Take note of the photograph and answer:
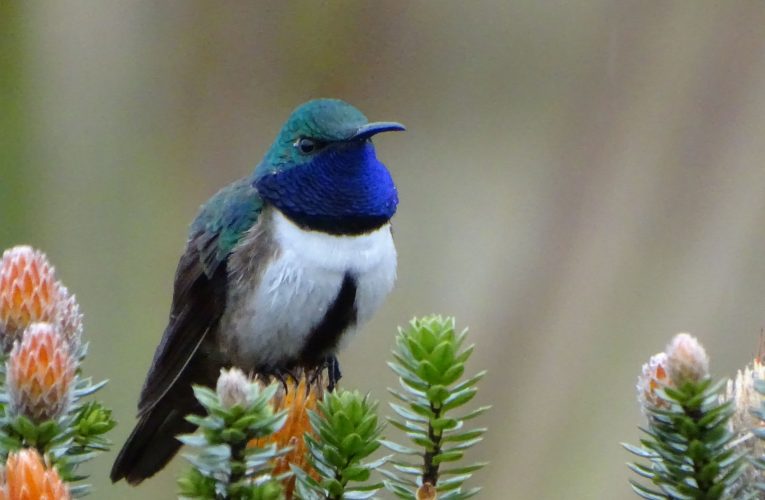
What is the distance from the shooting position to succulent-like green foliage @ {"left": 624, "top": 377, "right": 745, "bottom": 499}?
60cm

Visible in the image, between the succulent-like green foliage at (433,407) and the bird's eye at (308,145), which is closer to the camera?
the succulent-like green foliage at (433,407)

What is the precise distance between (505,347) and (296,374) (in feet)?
1.64

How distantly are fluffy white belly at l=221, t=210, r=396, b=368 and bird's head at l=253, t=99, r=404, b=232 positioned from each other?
0.09 feet

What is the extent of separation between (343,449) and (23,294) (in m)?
0.29

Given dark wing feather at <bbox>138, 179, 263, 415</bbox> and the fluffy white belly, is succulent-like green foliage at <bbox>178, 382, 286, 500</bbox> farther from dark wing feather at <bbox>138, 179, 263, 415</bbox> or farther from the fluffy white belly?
dark wing feather at <bbox>138, 179, 263, 415</bbox>

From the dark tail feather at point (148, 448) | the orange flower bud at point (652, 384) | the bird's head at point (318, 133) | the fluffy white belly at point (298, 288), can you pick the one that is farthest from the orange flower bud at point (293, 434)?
the dark tail feather at point (148, 448)

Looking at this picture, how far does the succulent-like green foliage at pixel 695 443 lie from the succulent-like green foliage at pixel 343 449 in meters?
0.17

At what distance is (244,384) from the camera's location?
1.91ft

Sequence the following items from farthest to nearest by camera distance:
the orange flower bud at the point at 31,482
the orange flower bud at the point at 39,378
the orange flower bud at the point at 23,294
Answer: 1. the orange flower bud at the point at 23,294
2. the orange flower bud at the point at 39,378
3. the orange flower bud at the point at 31,482

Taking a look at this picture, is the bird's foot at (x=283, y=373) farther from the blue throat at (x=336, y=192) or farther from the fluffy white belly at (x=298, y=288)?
the blue throat at (x=336, y=192)

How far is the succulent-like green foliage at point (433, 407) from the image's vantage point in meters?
0.63

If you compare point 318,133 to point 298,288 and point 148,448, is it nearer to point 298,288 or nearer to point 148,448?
point 298,288

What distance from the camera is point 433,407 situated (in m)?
0.64

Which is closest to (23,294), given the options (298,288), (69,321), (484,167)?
(69,321)
